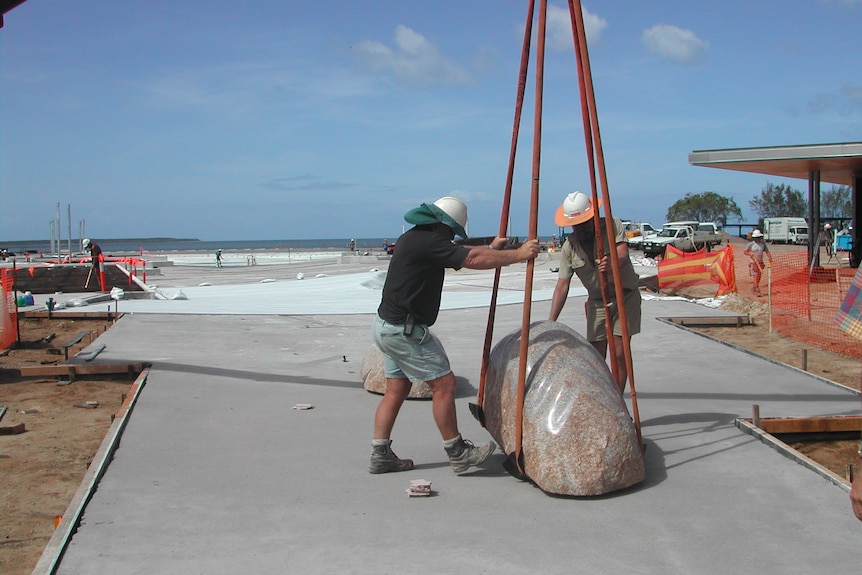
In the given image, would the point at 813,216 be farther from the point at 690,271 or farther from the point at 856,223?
the point at 690,271

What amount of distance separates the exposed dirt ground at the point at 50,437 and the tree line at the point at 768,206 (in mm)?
73425

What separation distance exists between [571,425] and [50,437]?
4.77 metres

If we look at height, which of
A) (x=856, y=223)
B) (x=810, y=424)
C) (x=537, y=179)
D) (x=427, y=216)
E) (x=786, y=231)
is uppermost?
(x=786, y=231)

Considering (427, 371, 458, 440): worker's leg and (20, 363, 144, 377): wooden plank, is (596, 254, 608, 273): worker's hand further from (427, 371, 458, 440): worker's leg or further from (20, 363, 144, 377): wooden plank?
(20, 363, 144, 377): wooden plank

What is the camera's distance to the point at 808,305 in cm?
1421

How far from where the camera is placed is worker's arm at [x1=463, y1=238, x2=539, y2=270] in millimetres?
5047

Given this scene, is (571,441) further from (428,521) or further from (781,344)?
(781,344)

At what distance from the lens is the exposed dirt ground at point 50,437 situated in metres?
5.07

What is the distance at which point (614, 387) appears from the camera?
5.26m

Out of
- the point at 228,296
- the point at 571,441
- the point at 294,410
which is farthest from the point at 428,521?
the point at 228,296

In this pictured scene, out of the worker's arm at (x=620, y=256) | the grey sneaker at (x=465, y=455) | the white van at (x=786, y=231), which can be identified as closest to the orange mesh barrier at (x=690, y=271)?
the worker's arm at (x=620, y=256)

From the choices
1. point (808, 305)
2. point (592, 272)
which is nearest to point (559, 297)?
point (592, 272)

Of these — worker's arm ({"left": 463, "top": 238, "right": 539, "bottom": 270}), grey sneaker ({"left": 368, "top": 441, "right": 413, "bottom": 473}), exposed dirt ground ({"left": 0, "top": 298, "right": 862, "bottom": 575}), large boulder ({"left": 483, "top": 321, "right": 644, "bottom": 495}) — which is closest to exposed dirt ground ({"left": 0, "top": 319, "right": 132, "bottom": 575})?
exposed dirt ground ({"left": 0, "top": 298, "right": 862, "bottom": 575})

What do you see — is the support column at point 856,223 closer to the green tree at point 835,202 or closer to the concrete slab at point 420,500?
the concrete slab at point 420,500
